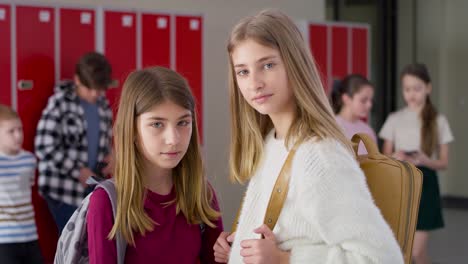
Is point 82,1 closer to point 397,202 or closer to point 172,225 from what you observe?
point 172,225

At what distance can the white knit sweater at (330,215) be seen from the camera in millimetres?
1776

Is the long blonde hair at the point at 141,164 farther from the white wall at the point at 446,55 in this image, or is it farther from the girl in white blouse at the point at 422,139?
the white wall at the point at 446,55

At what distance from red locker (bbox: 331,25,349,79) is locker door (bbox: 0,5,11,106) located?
365 centimetres

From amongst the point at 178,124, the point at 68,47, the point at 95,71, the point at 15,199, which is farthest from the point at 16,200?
the point at 178,124

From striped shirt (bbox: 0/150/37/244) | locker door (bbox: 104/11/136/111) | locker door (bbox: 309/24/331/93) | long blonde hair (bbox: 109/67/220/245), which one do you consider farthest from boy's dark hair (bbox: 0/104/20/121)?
locker door (bbox: 309/24/331/93)

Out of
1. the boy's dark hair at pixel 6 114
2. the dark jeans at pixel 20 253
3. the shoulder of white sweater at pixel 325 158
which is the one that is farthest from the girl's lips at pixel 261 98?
the boy's dark hair at pixel 6 114

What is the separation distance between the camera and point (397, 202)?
1979 mm

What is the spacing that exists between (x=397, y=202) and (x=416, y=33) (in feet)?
28.9

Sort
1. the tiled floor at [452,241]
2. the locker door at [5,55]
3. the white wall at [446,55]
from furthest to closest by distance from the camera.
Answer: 1. the white wall at [446,55]
2. the tiled floor at [452,241]
3. the locker door at [5,55]

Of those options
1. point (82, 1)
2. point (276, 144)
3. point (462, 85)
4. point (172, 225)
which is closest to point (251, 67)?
point (276, 144)

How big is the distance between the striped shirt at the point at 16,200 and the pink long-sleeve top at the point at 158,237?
231cm

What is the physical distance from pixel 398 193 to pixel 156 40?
15.6 feet

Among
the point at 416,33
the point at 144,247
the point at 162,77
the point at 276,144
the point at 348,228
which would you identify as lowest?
the point at 144,247

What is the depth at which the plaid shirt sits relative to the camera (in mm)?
5504
